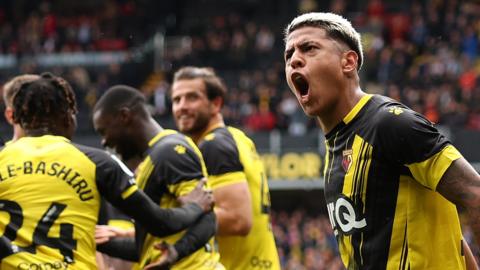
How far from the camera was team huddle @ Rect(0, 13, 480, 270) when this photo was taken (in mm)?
3855

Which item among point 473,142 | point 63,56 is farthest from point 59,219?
point 63,56

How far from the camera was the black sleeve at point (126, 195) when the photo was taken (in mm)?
4715

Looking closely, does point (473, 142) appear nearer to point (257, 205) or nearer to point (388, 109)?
point (257, 205)

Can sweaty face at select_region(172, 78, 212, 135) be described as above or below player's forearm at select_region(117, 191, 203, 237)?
above

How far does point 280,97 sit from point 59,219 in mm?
17275

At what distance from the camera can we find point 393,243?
389 cm

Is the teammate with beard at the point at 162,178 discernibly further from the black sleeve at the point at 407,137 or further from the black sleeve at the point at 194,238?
the black sleeve at the point at 407,137

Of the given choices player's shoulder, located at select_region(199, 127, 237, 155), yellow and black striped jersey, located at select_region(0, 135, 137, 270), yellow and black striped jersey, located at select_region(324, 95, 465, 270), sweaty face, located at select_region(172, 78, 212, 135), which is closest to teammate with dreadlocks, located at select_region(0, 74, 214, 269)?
yellow and black striped jersey, located at select_region(0, 135, 137, 270)

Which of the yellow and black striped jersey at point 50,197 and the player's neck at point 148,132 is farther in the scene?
the player's neck at point 148,132

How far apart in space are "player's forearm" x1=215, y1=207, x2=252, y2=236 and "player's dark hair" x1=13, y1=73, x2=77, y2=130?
1830 millimetres

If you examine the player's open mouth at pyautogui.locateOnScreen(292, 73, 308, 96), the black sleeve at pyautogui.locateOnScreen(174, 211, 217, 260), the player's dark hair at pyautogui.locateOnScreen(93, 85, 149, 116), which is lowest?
the black sleeve at pyautogui.locateOnScreen(174, 211, 217, 260)

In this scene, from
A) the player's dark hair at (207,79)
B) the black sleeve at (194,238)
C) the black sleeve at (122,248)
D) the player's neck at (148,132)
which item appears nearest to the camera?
the black sleeve at (194,238)

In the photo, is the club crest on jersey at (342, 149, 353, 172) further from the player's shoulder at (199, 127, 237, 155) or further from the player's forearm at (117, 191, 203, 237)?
the player's shoulder at (199, 127, 237, 155)

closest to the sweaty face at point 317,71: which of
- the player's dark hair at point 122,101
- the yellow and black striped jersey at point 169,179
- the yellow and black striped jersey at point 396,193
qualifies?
the yellow and black striped jersey at point 396,193
